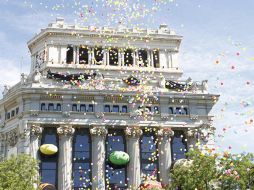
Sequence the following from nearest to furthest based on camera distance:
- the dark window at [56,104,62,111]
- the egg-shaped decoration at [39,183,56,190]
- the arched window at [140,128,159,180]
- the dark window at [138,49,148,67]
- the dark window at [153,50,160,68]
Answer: the egg-shaped decoration at [39,183,56,190] < the arched window at [140,128,159,180] < the dark window at [56,104,62,111] < the dark window at [138,49,148,67] < the dark window at [153,50,160,68]

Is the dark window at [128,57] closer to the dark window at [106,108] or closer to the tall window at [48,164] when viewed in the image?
the dark window at [106,108]

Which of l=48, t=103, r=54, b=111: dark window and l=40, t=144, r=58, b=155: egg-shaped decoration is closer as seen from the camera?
l=40, t=144, r=58, b=155: egg-shaped decoration

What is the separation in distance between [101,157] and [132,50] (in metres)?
18.9

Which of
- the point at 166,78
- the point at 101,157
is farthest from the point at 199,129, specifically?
the point at 101,157

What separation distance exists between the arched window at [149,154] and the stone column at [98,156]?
17.2ft

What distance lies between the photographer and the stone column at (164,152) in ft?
188

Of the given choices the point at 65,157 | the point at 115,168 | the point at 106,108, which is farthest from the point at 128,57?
the point at 65,157

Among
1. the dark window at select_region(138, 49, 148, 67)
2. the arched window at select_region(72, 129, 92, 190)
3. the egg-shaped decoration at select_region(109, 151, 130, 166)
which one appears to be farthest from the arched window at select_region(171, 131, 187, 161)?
the dark window at select_region(138, 49, 148, 67)

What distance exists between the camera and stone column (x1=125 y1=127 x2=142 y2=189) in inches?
2218

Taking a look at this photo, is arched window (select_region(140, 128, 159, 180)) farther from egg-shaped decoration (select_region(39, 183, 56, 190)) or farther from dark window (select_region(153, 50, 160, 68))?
dark window (select_region(153, 50, 160, 68))

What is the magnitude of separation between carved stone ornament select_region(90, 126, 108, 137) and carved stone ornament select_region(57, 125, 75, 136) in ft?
8.42

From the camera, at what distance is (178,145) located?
60.4 metres

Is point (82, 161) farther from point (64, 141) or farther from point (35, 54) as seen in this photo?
point (35, 54)

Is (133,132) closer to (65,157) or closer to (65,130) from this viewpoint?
(65,130)
